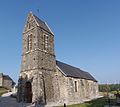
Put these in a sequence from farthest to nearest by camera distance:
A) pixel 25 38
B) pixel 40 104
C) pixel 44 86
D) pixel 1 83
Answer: pixel 1 83 → pixel 25 38 → pixel 44 86 → pixel 40 104

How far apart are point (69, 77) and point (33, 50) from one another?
8.49 meters

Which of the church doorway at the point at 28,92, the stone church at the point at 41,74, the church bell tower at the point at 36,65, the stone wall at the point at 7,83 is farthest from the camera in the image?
the stone wall at the point at 7,83

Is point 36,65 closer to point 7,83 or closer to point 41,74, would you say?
point 41,74

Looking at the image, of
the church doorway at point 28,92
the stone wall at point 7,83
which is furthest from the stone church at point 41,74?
the stone wall at point 7,83

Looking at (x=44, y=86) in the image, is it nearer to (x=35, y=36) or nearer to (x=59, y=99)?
(x=59, y=99)

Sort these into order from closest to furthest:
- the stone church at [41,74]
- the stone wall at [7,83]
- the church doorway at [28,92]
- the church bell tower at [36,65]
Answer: the church bell tower at [36,65] < the stone church at [41,74] < the church doorway at [28,92] < the stone wall at [7,83]

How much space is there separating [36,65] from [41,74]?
1635 mm

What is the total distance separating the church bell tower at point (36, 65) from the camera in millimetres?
23250

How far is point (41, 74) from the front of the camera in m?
24.0

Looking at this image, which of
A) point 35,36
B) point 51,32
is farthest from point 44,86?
point 51,32

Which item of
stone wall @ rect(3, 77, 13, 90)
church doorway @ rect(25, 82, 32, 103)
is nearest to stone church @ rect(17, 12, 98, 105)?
church doorway @ rect(25, 82, 32, 103)

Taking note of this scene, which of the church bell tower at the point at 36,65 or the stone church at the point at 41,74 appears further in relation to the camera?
the stone church at the point at 41,74

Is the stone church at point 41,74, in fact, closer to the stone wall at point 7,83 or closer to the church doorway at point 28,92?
the church doorway at point 28,92

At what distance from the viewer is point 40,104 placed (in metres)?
22.1
